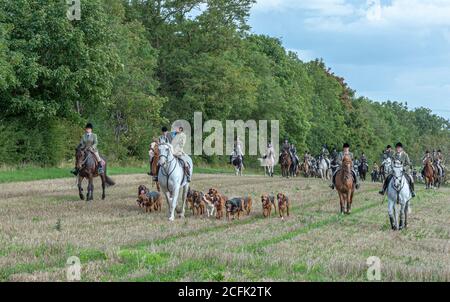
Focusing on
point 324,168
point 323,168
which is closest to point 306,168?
point 324,168

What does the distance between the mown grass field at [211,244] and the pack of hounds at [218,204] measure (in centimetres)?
42

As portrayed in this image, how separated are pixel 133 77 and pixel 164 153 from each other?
29.9 meters

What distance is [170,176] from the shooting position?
1823cm

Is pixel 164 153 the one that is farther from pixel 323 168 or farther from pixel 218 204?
pixel 323 168

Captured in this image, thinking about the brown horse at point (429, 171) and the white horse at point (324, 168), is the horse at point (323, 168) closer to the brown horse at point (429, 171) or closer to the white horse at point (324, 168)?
the white horse at point (324, 168)

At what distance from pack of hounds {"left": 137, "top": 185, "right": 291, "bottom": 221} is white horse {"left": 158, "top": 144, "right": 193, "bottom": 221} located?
45 centimetres

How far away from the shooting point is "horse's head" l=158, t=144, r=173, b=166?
17734 millimetres

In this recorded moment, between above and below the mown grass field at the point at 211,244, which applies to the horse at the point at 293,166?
above

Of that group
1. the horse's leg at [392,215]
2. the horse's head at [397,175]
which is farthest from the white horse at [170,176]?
the horse's head at [397,175]

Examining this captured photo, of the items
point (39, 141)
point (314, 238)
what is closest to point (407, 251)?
point (314, 238)

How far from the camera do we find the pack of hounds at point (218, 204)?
58.6 ft

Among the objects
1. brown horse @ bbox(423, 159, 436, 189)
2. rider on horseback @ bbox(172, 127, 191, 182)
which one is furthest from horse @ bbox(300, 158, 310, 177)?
rider on horseback @ bbox(172, 127, 191, 182)

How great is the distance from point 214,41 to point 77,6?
2614 centimetres
